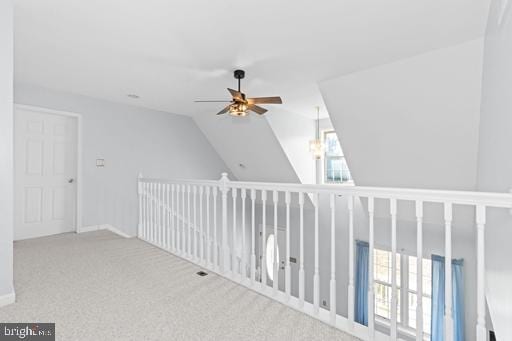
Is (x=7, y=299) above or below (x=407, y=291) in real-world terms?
above

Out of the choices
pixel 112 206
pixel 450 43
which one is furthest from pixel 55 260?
pixel 450 43

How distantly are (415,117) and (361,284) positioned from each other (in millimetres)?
3415

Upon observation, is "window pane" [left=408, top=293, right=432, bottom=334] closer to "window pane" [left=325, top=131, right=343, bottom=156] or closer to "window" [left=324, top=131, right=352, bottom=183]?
"window" [left=324, top=131, right=352, bottom=183]

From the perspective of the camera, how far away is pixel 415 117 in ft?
11.1

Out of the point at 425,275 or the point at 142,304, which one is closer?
the point at 142,304

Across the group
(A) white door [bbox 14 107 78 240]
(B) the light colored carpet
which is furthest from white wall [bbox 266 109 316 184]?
(A) white door [bbox 14 107 78 240]

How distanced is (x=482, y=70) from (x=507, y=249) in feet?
6.22

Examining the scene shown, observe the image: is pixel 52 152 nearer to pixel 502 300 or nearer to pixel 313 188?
pixel 313 188

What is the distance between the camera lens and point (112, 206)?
486 centimetres

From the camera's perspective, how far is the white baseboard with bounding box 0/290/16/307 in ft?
6.48

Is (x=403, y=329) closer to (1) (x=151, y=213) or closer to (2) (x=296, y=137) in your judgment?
(2) (x=296, y=137)

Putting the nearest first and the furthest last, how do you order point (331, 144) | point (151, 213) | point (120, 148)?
point (151, 213)
point (120, 148)
point (331, 144)

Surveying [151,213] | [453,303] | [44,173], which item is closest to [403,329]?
[453,303]

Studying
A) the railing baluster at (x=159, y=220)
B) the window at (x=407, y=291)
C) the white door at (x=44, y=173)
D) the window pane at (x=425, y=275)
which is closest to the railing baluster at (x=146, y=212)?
the railing baluster at (x=159, y=220)
